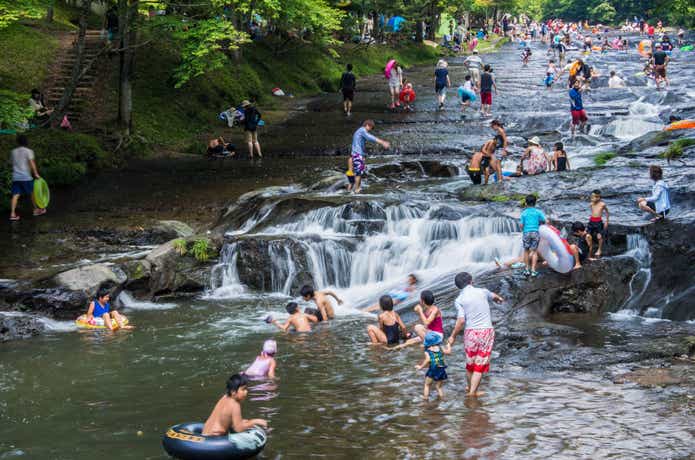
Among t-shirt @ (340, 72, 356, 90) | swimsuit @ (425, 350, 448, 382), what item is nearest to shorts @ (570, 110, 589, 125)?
t-shirt @ (340, 72, 356, 90)

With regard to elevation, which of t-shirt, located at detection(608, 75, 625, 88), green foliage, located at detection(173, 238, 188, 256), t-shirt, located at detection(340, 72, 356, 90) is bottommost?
green foliage, located at detection(173, 238, 188, 256)

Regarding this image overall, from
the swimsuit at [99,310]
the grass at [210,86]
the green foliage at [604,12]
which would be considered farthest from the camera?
the green foliage at [604,12]

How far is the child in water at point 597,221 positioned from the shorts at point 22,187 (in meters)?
13.1

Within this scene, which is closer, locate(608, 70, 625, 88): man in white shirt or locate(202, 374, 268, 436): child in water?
locate(202, 374, 268, 436): child in water

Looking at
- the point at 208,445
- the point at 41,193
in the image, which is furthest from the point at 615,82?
the point at 208,445

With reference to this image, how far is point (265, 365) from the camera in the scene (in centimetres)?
1186

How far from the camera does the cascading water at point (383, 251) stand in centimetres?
1784

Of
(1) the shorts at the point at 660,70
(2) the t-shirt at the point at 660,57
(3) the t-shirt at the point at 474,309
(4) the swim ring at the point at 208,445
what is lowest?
(4) the swim ring at the point at 208,445

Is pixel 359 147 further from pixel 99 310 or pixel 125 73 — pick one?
pixel 125 73

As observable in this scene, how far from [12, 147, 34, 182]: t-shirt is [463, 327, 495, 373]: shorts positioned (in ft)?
43.4

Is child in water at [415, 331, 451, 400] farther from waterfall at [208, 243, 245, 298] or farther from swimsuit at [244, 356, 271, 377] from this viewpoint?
waterfall at [208, 243, 245, 298]

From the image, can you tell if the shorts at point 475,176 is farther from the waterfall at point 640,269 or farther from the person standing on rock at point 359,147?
the waterfall at point 640,269

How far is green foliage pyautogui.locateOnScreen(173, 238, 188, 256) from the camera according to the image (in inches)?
711

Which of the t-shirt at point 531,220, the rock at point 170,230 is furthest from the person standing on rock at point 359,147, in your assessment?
the t-shirt at point 531,220
